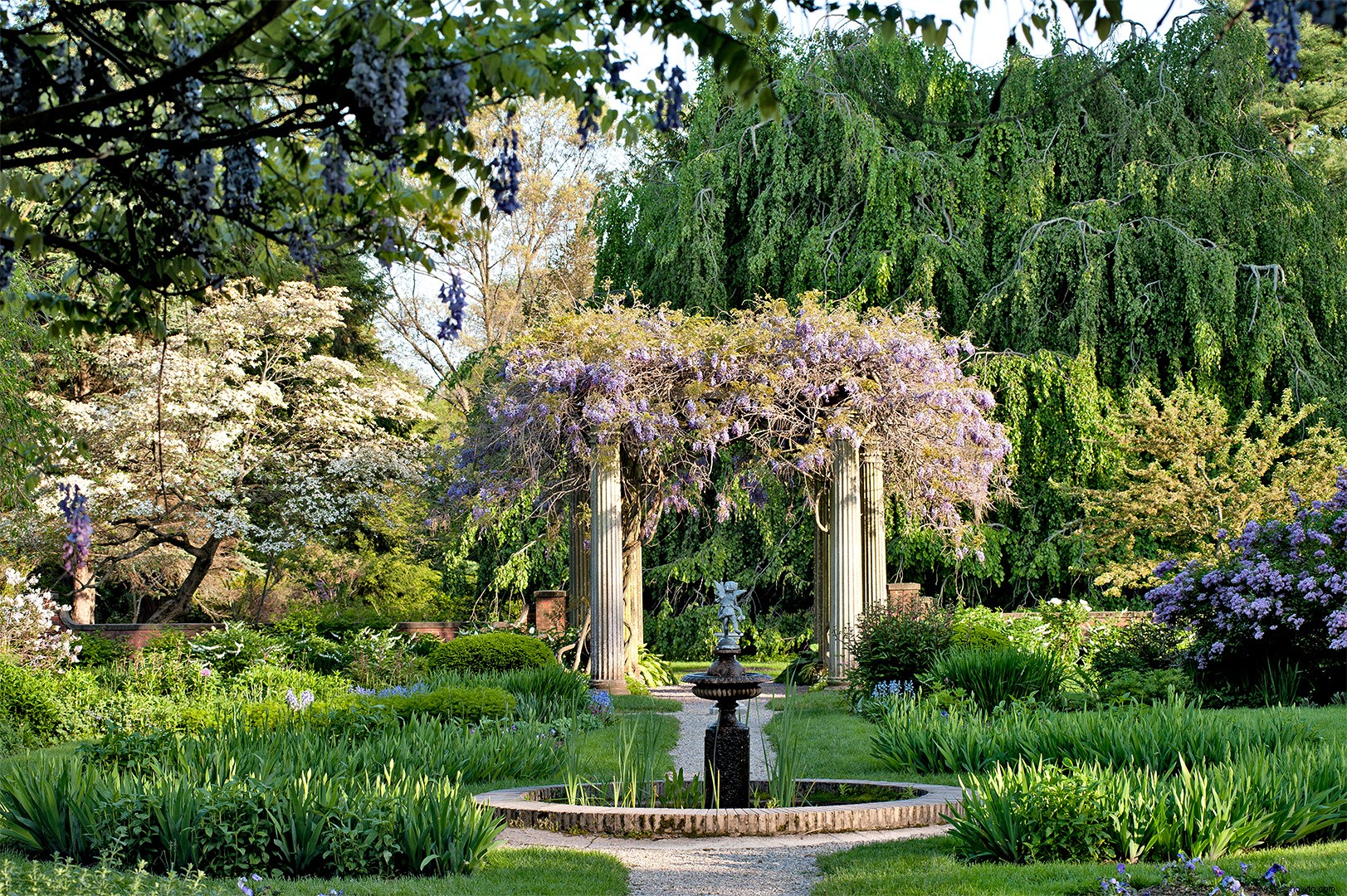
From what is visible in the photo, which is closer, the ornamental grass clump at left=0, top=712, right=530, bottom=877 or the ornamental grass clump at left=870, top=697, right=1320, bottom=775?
the ornamental grass clump at left=0, top=712, right=530, bottom=877

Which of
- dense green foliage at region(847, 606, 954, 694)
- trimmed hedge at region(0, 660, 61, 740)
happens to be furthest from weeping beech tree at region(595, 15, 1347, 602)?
trimmed hedge at region(0, 660, 61, 740)

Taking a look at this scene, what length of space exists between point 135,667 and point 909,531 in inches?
365

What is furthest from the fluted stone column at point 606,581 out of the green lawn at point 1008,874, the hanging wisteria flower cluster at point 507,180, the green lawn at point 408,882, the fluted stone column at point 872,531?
the hanging wisteria flower cluster at point 507,180

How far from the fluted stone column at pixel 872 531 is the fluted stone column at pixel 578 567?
3370 millimetres

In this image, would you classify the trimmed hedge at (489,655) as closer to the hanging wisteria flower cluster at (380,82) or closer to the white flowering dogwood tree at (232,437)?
the white flowering dogwood tree at (232,437)

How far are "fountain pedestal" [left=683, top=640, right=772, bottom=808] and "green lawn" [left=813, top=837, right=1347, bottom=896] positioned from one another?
1423mm

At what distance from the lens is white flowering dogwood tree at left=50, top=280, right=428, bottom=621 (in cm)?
1983

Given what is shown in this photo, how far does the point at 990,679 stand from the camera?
35.2 feet

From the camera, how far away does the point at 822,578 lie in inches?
587

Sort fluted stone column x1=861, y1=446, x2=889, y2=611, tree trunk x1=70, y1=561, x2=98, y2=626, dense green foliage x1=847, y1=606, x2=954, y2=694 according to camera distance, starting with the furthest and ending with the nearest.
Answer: tree trunk x1=70, y1=561, x2=98, y2=626 < fluted stone column x1=861, y1=446, x2=889, y2=611 < dense green foliage x1=847, y1=606, x2=954, y2=694

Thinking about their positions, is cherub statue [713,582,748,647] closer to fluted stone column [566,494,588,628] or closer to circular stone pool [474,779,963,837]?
circular stone pool [474,779,963,837]

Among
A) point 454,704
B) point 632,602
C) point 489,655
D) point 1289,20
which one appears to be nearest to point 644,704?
point 489,655

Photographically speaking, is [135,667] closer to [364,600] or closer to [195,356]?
[195,356]

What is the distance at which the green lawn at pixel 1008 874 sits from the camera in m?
4.84
